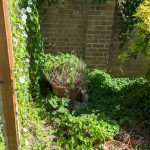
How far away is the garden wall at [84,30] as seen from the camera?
6.94 meters

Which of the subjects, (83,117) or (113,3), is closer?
(83,117)

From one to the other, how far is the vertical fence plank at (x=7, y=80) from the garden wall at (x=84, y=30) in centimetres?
321

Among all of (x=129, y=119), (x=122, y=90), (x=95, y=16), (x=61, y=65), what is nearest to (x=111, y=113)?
(x=129, y=119)

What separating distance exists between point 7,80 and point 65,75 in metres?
2.53

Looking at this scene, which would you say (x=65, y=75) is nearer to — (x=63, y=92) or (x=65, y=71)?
(x=65, y=71)

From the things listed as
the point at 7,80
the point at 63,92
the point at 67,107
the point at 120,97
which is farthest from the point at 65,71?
the point at 7,80

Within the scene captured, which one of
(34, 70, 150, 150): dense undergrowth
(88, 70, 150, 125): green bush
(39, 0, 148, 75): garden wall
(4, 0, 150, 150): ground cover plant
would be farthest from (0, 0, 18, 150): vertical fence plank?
(39, 0, 148, 75): garden wall

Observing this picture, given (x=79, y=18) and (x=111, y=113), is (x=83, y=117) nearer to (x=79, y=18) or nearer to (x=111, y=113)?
(x=111, y=113)

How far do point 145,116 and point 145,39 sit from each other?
1290 millimetres

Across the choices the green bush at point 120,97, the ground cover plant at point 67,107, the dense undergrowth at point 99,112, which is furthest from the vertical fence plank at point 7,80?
the green bush at point 120,97

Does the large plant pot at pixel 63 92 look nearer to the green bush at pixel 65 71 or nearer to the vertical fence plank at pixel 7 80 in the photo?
the green bush at pixel 65 71

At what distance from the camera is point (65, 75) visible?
20.8ft

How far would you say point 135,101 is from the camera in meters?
6.41

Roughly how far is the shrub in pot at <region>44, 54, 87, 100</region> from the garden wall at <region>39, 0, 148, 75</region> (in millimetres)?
797
